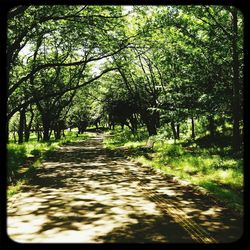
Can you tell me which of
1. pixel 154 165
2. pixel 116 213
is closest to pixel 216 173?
pixel 154 165

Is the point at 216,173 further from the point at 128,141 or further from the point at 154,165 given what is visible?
the point at 128,141

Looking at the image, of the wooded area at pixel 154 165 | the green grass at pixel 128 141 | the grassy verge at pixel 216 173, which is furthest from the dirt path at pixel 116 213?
the green grass at pixel 128 141

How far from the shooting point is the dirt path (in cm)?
679

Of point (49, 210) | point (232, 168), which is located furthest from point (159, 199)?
point (232, 168)

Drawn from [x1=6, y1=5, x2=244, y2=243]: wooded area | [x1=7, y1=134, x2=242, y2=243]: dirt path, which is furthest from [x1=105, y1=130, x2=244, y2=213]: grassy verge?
[x1=7, y1=134, x2=242, y2=243]: dirt path

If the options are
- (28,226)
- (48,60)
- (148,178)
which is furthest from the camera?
(48,60)

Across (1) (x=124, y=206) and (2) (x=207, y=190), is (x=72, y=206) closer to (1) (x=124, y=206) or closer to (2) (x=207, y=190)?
(1) (x=124, y=206)

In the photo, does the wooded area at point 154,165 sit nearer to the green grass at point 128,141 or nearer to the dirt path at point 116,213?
the dirt path at point 116,213

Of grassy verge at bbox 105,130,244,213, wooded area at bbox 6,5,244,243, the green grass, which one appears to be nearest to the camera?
wooded area at bbox 6,5,244,243

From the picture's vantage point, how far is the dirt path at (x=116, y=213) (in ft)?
22.3

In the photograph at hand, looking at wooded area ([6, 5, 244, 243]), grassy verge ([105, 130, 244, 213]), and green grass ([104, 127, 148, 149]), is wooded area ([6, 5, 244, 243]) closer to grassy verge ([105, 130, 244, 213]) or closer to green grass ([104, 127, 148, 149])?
grassy verge ([105, 130, 244, 213])

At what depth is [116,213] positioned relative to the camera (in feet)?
28.6

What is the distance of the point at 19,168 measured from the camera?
18172mm
